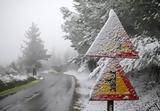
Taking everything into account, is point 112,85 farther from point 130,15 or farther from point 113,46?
point 130,15

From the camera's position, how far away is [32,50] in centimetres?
5416

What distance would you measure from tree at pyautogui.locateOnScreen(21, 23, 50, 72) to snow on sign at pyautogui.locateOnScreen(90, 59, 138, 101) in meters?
50.1

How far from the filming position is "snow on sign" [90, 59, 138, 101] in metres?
3.96

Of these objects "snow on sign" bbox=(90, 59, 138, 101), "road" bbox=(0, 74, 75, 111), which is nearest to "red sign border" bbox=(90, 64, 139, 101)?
"snow on sign" bbox=(90, 59, 138, 101)

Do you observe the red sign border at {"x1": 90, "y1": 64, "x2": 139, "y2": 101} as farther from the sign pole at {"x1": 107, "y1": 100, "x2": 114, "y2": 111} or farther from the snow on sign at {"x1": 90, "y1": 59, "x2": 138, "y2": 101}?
the sign pole at {"x1": 107, "y1": 100, "x2": 114, "y2": 111}

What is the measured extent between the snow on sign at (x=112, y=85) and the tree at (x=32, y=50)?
5008cm

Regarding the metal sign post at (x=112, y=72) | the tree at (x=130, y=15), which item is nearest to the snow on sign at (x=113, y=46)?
the metal sign post at (x=112, y=72)

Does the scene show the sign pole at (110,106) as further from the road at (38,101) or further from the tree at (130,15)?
the road at (38,101)

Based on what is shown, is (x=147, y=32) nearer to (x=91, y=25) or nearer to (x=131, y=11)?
(x=131, y=11)

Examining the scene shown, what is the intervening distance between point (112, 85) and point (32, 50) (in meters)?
51.4

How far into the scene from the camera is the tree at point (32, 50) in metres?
53.3

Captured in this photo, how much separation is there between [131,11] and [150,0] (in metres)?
1.32

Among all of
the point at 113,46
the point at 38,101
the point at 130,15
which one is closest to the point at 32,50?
the point at 38,101

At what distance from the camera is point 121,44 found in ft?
13.2
